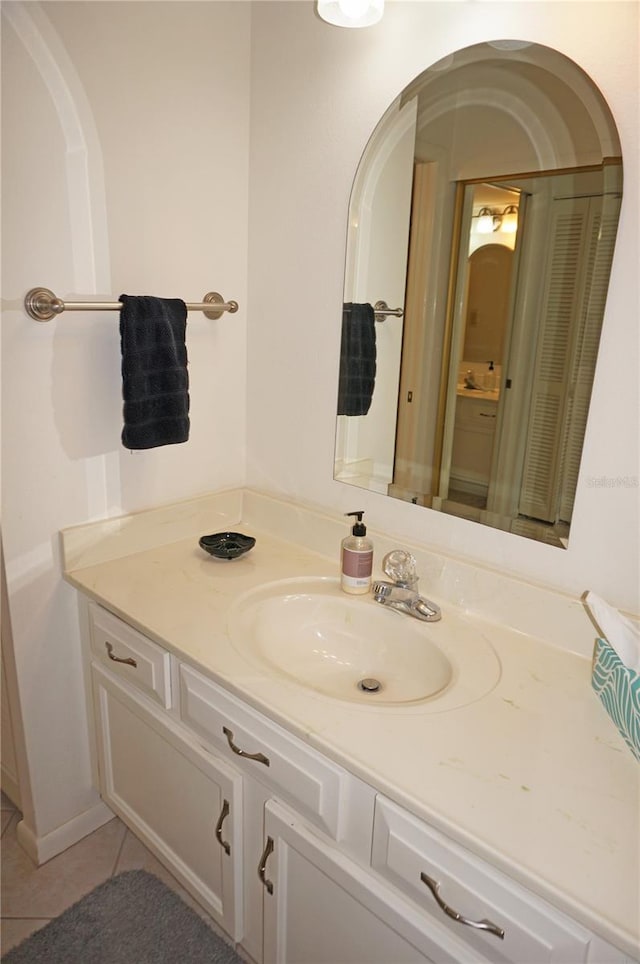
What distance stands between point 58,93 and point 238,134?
48 cm

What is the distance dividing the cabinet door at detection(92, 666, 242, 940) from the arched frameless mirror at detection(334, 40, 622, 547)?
0.75 m

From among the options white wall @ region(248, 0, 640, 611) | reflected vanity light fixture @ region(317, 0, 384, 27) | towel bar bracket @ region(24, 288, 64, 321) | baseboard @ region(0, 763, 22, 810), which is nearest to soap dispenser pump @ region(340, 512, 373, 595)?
white wall @ region(248, 0, 640, 611)

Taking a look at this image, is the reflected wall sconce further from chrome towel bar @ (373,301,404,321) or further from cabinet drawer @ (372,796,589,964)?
cabinet drawer @ (372,796,589,964)

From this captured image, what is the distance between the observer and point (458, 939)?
0.87 metres

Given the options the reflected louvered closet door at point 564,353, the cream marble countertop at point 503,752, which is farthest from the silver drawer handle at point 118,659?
the reflected louvered closet door at point 564,353

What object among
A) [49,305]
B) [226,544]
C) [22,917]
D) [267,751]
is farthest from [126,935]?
[49,305]

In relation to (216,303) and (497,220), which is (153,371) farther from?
(497,220)

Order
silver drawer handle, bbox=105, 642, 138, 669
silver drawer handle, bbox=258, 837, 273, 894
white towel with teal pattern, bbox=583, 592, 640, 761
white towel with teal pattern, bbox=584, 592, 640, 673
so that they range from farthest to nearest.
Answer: silver drawer handle, bbox=105, 642, 138, 669
silver drawer handle, bbox=258, 837, 273, 894
white towel with teal pattern, bbox=584, 592, 640, 673
white towel with teal pattern, bbox=583, 592, 640, 761

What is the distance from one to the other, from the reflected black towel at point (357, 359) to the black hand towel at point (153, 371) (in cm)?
39

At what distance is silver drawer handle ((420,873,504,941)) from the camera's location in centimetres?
80

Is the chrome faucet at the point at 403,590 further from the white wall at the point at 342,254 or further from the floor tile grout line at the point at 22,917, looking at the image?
the floor tile grout line at the point at 22,917

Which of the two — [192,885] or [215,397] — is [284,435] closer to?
[215,397]

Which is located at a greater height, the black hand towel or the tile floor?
the black hand towel

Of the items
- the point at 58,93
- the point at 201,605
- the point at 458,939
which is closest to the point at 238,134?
the point at 58,93
